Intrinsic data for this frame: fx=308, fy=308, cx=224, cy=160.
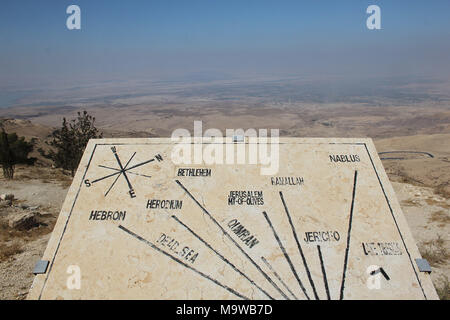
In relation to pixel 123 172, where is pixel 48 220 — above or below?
below

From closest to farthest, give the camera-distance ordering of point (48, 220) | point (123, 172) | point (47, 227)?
→ point (123, 172) → point (47, 227) → point (48, 220)

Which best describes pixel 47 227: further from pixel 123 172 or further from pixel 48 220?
pixel 123 172

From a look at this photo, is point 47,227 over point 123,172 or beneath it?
beneath

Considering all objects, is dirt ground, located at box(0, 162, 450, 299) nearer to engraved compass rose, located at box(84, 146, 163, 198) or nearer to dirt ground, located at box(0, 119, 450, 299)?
dirt ground, located at box(0, 119, 450, 299)

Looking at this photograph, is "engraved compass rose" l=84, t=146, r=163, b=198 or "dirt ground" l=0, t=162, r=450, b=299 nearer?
"engraved compass rose" l=84, t=146, r=163, b=198

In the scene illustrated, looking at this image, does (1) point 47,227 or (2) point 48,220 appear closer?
(1) point 47,227

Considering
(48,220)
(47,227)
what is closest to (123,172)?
(47,227)

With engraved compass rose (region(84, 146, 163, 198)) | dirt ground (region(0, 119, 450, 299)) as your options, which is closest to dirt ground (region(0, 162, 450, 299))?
dirt ground (region(0, 119, 450, 299))

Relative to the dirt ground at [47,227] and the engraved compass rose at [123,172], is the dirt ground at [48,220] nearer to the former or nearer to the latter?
the dirt ground at [47,227]

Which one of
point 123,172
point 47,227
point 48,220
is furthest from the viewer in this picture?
point 48,220

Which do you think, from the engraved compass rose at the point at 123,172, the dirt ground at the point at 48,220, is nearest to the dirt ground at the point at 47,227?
the dirt ground at the point at 48,220
